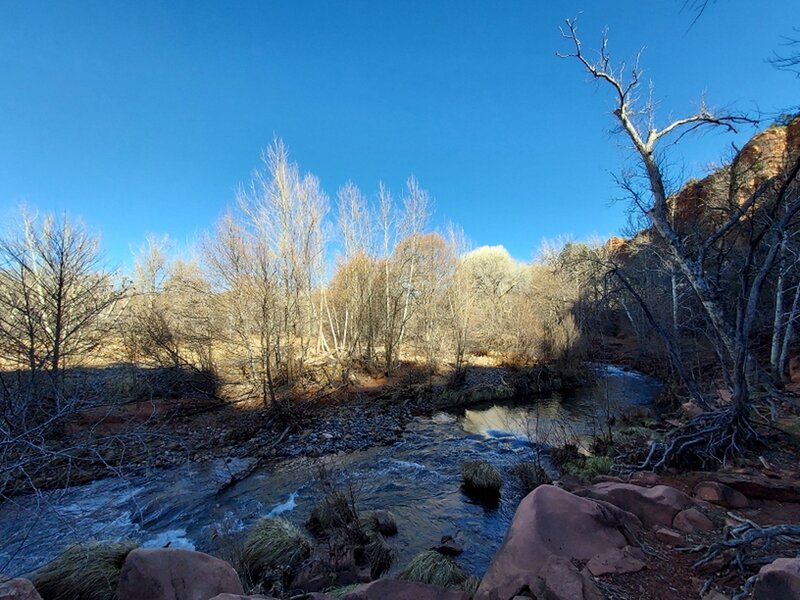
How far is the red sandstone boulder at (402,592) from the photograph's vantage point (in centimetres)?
310

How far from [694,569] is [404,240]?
17.3 meters

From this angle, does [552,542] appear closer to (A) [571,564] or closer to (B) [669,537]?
(A) [571,564]

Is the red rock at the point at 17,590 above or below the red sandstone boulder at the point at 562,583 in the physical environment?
above

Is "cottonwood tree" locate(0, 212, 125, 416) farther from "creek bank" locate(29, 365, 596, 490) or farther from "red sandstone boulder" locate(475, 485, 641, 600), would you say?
"red sandstone boulder" locate(475, 485, 641, 600)

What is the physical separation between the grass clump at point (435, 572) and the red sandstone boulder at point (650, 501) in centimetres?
184

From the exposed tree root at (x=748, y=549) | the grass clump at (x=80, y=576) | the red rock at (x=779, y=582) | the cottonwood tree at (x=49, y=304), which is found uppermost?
the cottonwood tree at (x=49, y=304)

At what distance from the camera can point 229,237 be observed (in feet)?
40.8

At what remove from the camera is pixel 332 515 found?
525cm

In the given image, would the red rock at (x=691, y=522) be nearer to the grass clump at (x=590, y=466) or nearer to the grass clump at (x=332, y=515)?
the grass clump at (x=590, y=466)

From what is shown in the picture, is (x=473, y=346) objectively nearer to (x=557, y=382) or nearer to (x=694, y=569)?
(x=557, y=382)

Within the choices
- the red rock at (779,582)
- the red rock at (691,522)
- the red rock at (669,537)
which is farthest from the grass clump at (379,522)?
the red rock at (779,582)

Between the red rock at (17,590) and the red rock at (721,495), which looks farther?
the red rock at (721,495)

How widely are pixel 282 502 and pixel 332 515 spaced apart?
1.77m

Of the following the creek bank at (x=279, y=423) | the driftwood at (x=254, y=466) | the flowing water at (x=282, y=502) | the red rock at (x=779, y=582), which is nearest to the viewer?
the red rock at (x=779, y=582)
